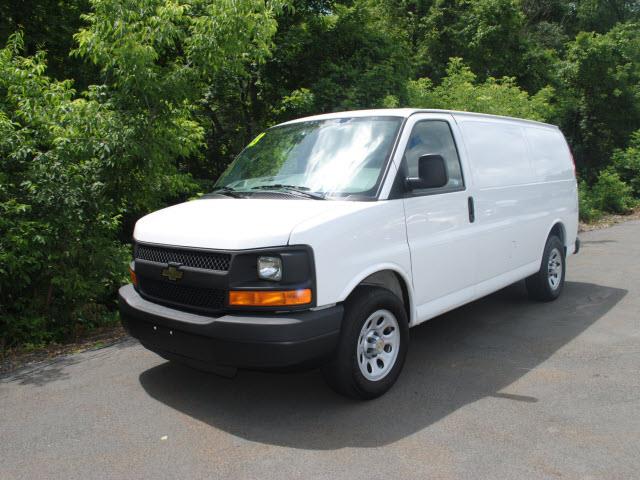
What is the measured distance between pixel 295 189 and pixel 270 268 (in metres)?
0.98

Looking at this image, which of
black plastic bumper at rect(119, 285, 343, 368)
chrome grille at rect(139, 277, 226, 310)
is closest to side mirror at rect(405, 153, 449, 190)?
black plastic bumper at rect(119, 285, 343, 368)

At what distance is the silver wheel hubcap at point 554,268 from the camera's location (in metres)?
7.01

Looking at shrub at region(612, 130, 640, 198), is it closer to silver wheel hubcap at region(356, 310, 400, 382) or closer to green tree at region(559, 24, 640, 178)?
green tree at region(559, 24, 640, 178)

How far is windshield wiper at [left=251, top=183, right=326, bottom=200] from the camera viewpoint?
4.36 meters

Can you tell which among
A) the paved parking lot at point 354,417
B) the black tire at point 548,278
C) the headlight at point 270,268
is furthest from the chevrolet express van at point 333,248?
the black tire at point 548,278

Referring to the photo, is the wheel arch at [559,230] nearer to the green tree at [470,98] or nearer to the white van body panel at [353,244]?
the white van body panel at [353,244]

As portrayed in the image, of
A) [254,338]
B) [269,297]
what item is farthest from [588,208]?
[254,338]

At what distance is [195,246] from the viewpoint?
13.0ft

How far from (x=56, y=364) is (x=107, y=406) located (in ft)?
4.49

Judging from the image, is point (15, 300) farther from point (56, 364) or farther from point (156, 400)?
point (156, 400)

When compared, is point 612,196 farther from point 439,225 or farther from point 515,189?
point 439,225

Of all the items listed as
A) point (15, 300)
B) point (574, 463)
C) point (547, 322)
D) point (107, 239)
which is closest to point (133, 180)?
point (107, 239)

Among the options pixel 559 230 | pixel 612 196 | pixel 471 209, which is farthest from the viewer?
pixel 612 196

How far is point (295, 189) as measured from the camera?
14.8 ft
